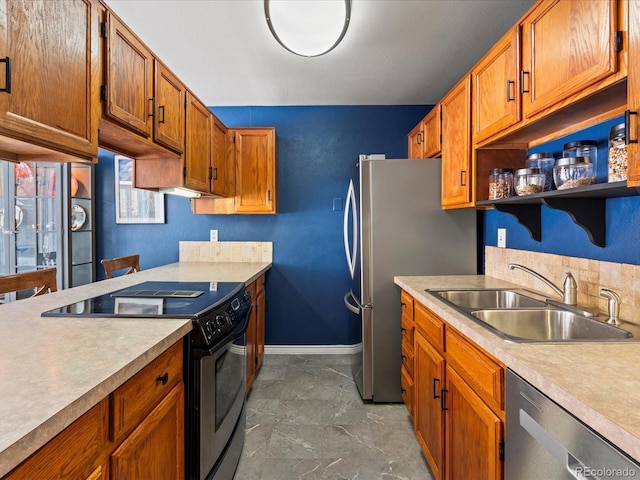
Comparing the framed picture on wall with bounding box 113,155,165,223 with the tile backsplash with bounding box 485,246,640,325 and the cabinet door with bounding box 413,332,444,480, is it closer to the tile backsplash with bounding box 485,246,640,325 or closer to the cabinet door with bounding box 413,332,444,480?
the cabinet door with bounding box 413,332,444,480

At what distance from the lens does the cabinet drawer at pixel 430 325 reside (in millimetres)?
1571

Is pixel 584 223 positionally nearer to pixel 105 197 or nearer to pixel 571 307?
pixel 571 307

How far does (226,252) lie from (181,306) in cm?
192

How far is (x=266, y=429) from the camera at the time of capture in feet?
6.94

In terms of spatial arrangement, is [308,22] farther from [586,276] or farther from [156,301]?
[586,276]

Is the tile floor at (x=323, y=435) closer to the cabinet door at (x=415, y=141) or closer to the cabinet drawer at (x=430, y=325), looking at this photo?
the cabinet drawer at (x=430, y=325)

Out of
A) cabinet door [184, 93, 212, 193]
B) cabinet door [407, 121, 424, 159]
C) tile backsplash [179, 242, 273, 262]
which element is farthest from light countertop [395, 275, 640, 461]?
tile backsplash [179, 242, 273, 262]

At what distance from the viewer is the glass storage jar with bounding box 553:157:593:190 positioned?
131 centimetres

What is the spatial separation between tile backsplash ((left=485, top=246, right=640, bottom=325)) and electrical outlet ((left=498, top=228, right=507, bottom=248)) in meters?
0.04

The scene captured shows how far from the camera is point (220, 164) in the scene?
2.88 m

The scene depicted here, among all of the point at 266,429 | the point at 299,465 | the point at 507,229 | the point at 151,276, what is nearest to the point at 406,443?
the point at 299,465

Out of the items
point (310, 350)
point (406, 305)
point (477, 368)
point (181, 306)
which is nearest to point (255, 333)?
point (310, 350)

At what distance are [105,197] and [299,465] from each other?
2.99m

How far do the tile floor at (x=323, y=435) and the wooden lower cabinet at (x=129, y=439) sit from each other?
0.77m
